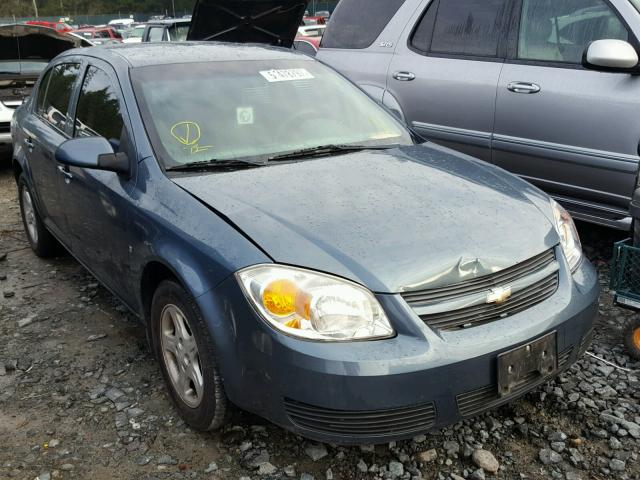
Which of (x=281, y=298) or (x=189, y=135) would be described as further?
(x=189, y=135)

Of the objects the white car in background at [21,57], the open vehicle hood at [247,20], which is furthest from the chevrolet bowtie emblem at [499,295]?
the white car in background at [21,57]

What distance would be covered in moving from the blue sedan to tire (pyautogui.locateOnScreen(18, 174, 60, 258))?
1204mm

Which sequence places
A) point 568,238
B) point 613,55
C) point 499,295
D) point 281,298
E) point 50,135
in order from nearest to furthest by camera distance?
1. point 281,298
2. point 499,295
3. point 568,238
4. point 613,55
5. point 50,135

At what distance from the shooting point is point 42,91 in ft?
14.6

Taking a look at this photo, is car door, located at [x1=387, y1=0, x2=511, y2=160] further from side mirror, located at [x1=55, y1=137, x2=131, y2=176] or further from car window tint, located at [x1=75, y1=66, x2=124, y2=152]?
side mirror, located at [x1=55, y1=137, x2=131, y2=176]

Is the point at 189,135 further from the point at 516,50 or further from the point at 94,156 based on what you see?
the point at 516,50

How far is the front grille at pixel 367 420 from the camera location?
2148mm

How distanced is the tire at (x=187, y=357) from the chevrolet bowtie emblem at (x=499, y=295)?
100cm

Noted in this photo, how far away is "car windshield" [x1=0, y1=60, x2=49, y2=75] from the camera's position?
764 centimetres

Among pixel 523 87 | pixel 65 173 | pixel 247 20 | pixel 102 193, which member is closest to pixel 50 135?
pixel 65 173

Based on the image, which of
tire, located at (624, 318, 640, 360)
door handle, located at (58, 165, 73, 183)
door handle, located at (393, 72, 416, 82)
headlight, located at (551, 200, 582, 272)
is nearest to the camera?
headlight, located at (551, 200, 582, 272)

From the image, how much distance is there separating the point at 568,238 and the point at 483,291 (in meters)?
0.70

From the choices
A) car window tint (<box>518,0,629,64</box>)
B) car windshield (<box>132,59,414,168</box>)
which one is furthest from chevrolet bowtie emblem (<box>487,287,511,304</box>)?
car window tint (<box>518,0,629,64</box>)

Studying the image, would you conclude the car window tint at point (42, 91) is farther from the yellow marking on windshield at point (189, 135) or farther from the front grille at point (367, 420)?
the front grille at point (367, 420)
